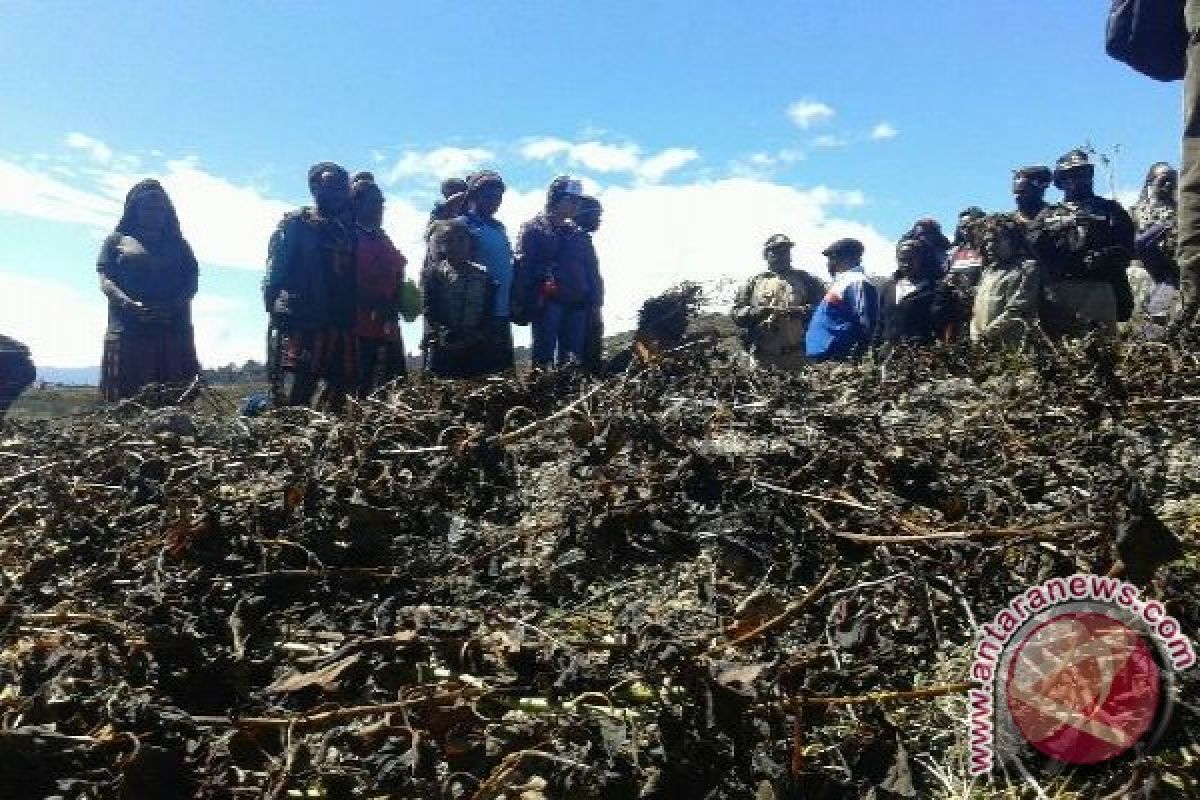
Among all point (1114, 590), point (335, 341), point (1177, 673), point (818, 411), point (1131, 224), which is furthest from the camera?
point (335, 341)

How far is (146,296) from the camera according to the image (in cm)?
648

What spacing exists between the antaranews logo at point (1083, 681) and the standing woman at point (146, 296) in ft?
19.7

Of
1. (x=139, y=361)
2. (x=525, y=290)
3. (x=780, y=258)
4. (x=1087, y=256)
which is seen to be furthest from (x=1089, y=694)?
(x=780, y=258)

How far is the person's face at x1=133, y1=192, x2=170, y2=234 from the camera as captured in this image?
6547 millimetres

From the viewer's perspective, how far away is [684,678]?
150 cm

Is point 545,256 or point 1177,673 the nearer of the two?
point 1177,673

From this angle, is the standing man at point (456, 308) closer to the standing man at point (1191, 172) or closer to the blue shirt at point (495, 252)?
the blue shirt at point (495, 252)

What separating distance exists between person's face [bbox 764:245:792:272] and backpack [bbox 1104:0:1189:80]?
3.52 m

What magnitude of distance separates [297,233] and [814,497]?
4694mm

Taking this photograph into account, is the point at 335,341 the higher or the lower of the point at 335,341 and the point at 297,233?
the lower

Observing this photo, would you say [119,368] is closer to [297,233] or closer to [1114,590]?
[297,233]

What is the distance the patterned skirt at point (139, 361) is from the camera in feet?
20.8

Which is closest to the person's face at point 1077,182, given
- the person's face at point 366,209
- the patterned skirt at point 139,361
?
the person's face at point 366,209

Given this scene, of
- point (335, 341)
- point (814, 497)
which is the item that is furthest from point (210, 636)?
point (335, 341)
